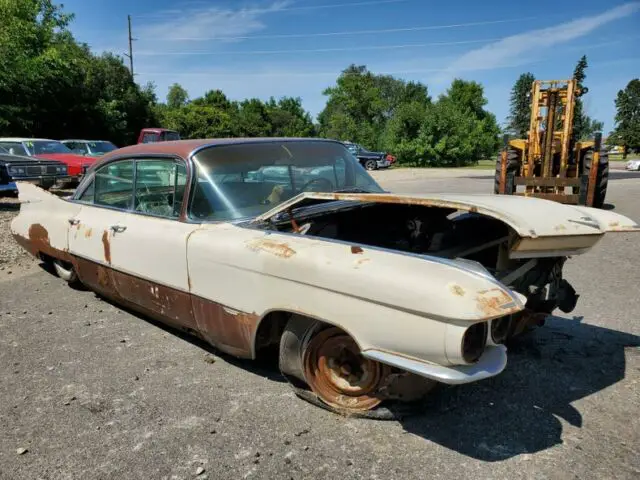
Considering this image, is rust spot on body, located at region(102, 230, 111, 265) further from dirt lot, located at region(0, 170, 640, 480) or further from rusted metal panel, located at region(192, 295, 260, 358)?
rusted metal panel, located at region(192, 295, 260, 358)

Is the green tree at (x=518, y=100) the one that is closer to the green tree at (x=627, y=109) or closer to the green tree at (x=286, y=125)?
the green tree at (x=627, y=109)

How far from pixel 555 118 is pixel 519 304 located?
10597 mm

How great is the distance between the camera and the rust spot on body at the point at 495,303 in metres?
Answer: 2.01

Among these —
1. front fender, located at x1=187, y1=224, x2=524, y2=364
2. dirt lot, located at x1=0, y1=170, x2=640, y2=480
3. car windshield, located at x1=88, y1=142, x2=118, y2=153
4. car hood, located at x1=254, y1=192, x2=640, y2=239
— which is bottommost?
dirt lot, located at x1=0, y1=170, x2=640, y2=480

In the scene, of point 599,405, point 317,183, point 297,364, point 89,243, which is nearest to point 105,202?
point 89,243

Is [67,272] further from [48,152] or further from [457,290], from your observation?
[48,152]

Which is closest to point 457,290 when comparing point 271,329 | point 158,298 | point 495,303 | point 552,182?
point 495,303

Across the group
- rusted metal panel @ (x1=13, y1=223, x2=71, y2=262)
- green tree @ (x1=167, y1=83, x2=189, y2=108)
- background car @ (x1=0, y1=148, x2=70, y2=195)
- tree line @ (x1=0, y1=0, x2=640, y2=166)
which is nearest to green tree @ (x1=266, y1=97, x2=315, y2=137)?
tree line @ (x1=0, y1=0, x2=640, y2=166)

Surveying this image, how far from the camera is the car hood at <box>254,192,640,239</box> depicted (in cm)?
241

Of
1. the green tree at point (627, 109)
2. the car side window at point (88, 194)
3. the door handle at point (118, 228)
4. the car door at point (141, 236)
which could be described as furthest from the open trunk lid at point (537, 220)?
the green tree at point (627, 109)

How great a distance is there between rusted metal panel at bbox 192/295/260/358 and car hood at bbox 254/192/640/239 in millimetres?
671

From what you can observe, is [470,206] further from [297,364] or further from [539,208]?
[297,364]

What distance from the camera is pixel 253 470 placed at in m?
2.28

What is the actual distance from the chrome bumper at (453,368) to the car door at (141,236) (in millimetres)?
1517
